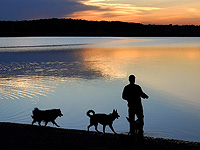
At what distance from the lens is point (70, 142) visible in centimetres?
848

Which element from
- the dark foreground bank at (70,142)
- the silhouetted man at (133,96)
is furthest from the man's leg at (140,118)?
the dark foreground bank at (70,142)

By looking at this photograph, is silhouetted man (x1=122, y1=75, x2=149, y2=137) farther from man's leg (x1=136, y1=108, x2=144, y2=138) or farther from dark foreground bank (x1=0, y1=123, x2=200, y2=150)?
dark foreground bank (x1=0, y1=123, x2=200, y2=150)

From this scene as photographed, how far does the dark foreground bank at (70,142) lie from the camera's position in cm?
799

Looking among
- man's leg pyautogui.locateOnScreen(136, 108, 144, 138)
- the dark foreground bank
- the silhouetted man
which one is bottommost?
the dark foreground bank

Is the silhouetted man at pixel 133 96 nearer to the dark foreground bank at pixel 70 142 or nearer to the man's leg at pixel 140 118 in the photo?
the man's leg at pixel 140 118

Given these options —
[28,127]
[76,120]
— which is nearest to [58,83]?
[76,120]

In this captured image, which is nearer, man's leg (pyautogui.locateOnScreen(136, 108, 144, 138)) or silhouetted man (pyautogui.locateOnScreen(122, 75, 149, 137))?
silhouetted man (pyautogui.locateOnScreen(122, 75, 149, 137))

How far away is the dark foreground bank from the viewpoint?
7992 mm

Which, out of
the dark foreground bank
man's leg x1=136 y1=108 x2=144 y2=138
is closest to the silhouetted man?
man's leg x1=136 y1=108 x2=144 y2=138

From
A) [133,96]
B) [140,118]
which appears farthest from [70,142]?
[133,96]

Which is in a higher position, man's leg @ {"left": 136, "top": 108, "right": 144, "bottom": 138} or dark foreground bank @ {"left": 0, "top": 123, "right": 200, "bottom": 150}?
man's leg @ {"left": 136, "top": 108, "right": 144, "bottom": 138}

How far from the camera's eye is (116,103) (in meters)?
18.3

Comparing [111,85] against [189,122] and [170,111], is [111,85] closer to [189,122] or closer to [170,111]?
[170,111]

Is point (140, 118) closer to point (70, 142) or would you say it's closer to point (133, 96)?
point (133, 96)
